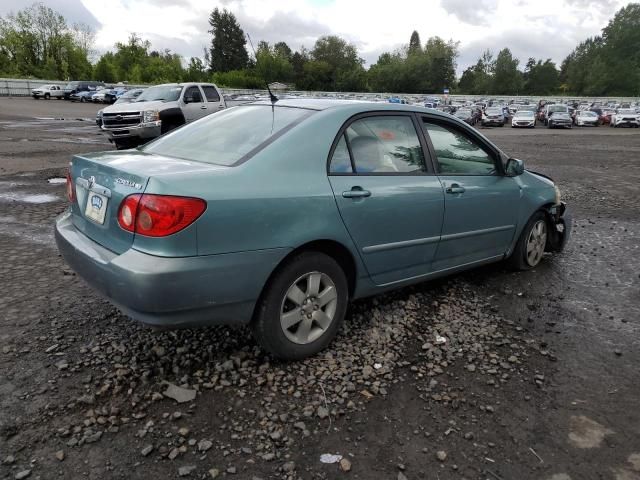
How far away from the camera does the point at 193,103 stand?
15.2 metres

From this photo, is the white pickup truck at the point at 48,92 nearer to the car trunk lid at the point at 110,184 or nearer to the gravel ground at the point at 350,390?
the gravel ground at the point at 350,390

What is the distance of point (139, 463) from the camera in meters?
2.32

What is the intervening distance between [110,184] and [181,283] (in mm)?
773

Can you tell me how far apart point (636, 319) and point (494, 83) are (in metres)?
111

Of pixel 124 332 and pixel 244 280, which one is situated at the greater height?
pixel 244 280

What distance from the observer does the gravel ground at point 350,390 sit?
93.4 inches

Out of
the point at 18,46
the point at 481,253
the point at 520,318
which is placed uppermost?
the point at 18,46

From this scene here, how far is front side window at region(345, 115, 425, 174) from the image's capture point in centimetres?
341

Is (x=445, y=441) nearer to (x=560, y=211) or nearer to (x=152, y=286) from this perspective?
(x=152, y=286)

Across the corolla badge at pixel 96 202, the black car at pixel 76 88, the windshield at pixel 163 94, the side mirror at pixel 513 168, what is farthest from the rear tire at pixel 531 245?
the black car at pixel 76 88

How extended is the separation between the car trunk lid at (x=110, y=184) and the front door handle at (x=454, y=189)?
1.88 metres

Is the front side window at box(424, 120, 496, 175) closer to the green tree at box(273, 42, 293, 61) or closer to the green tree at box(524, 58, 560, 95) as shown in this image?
the green tree at box(273, 42, 293, 61)

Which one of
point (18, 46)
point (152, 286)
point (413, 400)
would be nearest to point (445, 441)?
point (413, 400)

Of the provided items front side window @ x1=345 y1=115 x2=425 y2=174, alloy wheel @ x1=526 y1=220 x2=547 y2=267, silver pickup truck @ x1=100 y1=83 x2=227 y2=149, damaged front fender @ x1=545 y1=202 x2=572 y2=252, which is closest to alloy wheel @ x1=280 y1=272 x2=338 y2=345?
front side window @ x1=345 y1=115 x2=425 y2=174
